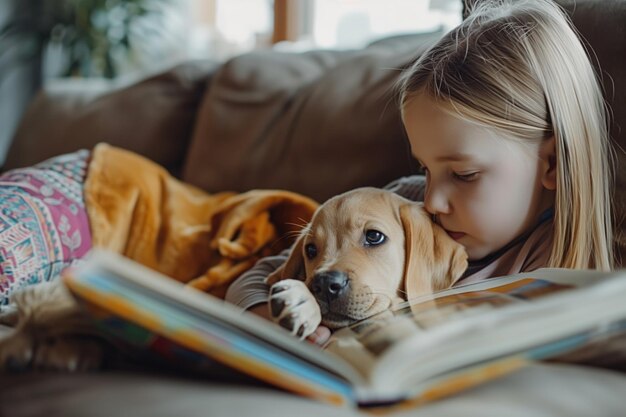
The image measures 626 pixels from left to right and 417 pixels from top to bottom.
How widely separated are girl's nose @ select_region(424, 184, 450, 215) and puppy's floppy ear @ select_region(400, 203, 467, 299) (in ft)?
0.09

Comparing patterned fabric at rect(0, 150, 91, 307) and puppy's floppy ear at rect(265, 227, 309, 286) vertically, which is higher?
puppy's floppy ear at rect(265, 227, 309, 286)

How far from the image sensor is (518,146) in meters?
1.12

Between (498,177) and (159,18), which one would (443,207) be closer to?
(498,177)

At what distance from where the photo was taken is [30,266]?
1.40 m

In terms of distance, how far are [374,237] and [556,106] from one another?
0.36 m

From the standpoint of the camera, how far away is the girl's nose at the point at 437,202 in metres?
1.14

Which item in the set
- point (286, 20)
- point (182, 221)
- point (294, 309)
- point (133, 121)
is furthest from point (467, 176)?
point (286, 20)

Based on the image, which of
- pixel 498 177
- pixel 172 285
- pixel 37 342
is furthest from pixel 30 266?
pixel 498 177

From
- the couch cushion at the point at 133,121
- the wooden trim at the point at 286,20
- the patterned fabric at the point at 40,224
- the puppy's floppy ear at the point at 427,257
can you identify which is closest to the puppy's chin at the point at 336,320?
the puppy's floppy ear at the point at 427,257

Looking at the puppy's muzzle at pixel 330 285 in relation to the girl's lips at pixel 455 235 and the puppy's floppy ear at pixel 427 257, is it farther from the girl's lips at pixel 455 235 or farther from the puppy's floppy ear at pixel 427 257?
the girl's lips at pixel 455 235

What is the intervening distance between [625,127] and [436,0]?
1360 mm

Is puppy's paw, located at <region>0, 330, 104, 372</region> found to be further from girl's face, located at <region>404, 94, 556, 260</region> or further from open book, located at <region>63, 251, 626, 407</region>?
girl's face, located at <region>404, 94, 556, 260</region>

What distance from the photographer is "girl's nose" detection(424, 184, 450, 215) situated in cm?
114

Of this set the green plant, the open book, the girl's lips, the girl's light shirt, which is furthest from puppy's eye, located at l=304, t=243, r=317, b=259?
the green plant
